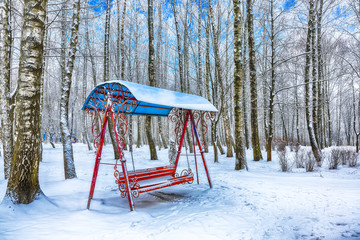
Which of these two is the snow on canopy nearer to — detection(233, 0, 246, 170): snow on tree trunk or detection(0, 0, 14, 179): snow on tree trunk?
detection(233, 0, 246, 170): snow on tree trunk

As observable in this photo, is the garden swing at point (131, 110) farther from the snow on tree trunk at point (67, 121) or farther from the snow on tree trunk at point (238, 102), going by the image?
the snow on tree trunk at point (238, 102)

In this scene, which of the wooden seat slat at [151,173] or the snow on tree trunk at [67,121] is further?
the snow on tree trunk at [67,121]

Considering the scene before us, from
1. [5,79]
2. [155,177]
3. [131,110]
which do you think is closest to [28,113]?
[131,110]

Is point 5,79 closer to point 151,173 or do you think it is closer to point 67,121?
point 67,121

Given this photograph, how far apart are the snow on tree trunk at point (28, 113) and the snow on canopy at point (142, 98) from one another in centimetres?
106

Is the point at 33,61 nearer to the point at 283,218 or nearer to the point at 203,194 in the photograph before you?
the point at 203,194

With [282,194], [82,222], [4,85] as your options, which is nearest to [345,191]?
[282,194]

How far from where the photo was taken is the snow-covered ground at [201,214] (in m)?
2.88

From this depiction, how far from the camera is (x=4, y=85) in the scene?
614 cm

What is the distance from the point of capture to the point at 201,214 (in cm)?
369

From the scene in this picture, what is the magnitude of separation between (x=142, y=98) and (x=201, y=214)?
2309mm

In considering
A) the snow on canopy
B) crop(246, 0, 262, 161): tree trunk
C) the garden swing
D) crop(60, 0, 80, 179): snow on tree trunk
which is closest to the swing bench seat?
the garden swing

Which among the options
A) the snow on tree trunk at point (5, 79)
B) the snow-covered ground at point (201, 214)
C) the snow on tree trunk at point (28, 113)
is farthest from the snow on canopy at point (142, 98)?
the snow on tree trunk at point (5, 79)

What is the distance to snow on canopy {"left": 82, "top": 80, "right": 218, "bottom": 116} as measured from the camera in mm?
3855
